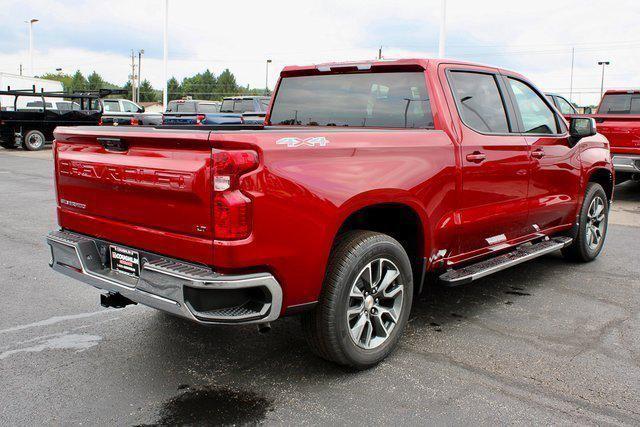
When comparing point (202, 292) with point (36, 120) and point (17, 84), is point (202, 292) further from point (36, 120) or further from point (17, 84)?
point (17, 84)

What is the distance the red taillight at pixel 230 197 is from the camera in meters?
2.84

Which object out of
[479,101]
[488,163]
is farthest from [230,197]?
[479,101]

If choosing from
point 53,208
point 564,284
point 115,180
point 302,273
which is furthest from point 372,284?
point 53,208

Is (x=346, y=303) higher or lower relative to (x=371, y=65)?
lower

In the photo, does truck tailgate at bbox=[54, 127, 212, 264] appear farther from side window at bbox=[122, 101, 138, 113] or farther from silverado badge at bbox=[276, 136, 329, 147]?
side window at bbox=[122, 101, 138, 113]

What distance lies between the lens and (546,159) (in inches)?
203

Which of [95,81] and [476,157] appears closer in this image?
[476,157]

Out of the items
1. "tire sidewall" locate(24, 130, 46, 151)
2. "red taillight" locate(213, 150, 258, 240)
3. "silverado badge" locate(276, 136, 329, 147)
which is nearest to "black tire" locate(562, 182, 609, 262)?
"silverado badge" locate(276, 136, 329, 147)

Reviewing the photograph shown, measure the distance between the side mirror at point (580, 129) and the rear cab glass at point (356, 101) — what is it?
209cm

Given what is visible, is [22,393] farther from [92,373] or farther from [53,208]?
[53,208]

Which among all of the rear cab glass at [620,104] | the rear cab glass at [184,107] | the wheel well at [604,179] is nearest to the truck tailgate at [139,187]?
the wheel well at [604,179]

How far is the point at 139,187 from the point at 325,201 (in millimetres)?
1015

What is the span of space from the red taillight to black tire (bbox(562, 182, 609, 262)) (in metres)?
4.30

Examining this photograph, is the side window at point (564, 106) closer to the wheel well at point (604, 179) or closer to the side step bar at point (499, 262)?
the wheel well at point (604, 179)
